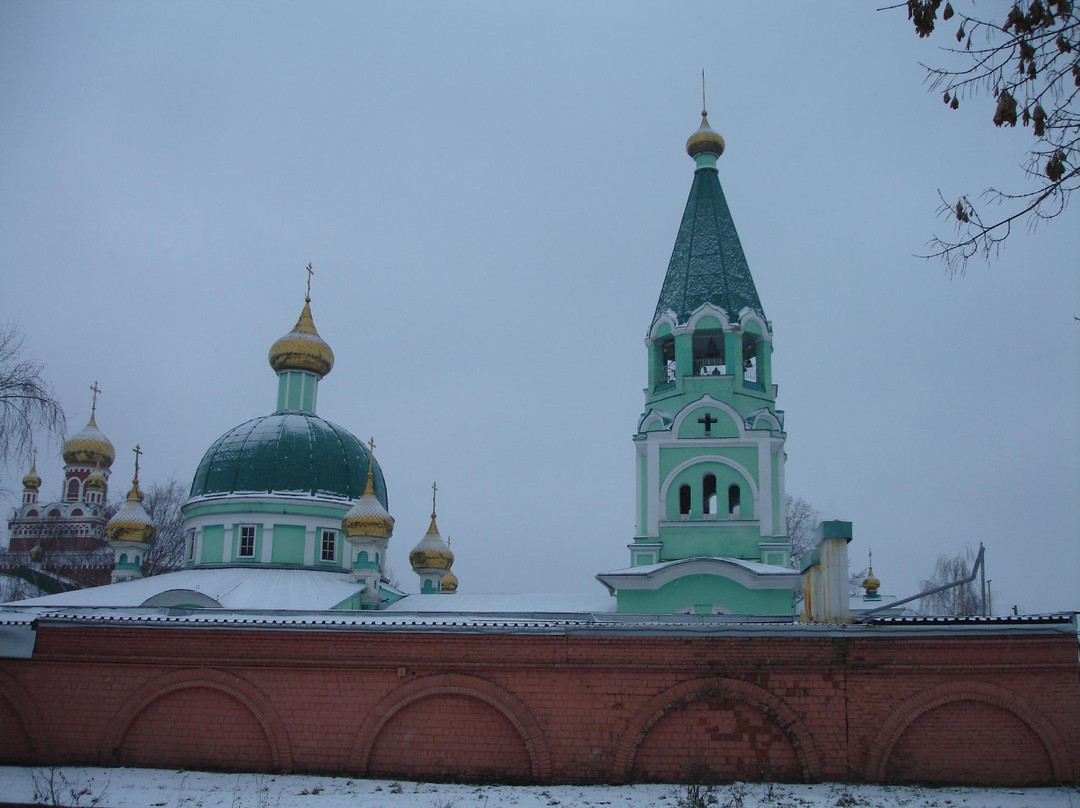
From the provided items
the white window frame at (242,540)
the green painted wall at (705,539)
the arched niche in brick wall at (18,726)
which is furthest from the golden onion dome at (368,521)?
the arched niche in brick wall at (18,726)

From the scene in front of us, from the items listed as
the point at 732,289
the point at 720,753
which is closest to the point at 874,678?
the point at 720,753

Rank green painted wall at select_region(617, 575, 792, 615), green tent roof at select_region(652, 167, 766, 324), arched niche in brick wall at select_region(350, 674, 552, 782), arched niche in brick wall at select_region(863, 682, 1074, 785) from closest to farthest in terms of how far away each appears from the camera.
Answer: arched niche in brick wall at select_region(863, 682, 1074, 785) → arched niche in brick wall at select_region(350, 674, 552, 782) → green painted wall at select_region(617, 575, 792, 615) → green tent roof at select_region(652, 167, 766, 324)

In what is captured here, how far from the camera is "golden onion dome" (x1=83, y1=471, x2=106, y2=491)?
44.0m

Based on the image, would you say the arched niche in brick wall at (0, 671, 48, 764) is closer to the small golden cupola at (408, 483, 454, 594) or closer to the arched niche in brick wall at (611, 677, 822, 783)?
the arched niche in brick wall at (611, 677, 822, 783)

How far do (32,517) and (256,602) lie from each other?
27761 mm

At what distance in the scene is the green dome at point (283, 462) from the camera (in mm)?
25875

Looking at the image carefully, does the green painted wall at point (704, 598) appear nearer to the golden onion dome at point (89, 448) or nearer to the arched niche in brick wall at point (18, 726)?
the arched niche in brick wall at point (18, 726)

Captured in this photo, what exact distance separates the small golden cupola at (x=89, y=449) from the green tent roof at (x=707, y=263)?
29110 millimetres

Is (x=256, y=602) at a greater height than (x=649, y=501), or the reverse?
(x=649, y=501)

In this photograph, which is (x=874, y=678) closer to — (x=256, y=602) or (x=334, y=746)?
(x=334, y=746)

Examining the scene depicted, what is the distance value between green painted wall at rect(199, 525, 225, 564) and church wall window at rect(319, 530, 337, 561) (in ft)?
8.25

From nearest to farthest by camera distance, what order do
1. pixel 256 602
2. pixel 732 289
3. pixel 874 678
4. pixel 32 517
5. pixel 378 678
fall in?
pixel 874 678 → pixel 378 678 → pixel 256 602 → pixel 732 289 → pixel 32 517

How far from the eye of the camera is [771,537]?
73.7ft

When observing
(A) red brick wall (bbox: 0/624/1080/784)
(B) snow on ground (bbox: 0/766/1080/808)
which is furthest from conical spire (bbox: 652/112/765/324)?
(B) snow on ground (bbox: 0/766/1080/808)
